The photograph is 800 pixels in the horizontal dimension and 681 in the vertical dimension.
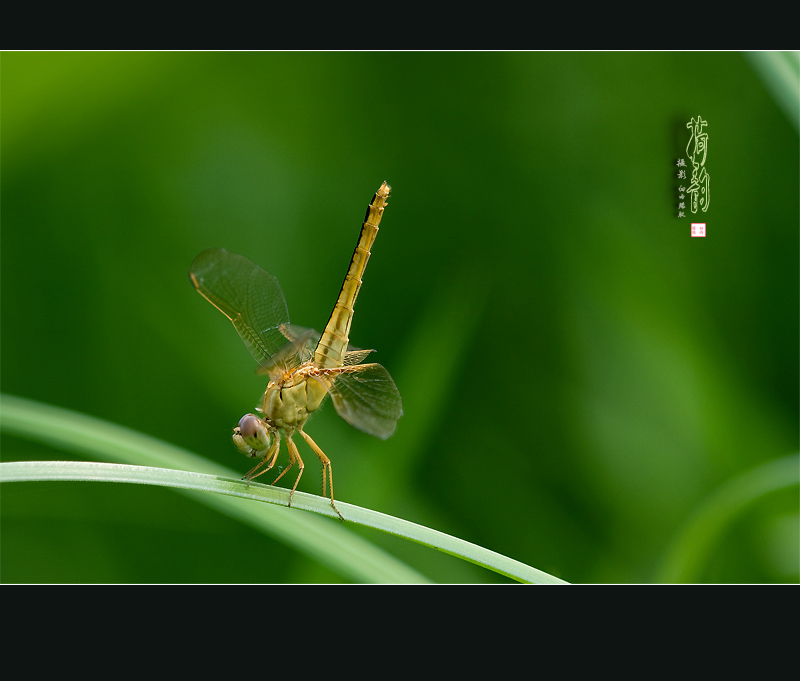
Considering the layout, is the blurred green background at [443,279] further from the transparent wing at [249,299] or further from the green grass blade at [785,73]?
the transparent wing at [249,299]

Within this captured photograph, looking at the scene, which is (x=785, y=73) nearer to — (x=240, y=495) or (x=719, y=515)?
(x=719, y=515)

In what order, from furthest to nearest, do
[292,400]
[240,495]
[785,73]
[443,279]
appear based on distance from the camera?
[443,279], [785,73], [292,400], [240,495]

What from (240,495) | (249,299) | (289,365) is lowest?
(240,495)

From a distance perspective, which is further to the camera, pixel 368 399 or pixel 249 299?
pixel 249 299

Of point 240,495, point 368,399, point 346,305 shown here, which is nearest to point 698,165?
point 346,305

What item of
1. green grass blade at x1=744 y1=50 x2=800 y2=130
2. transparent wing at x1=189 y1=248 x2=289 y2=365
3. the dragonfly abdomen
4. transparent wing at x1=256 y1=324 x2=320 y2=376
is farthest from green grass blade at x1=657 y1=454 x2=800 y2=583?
transparent wing at x1=189 y1=248 x2=289 y2=365

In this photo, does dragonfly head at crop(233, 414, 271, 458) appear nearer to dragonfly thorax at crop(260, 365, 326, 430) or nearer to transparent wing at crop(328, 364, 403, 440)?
dragonfly thorax at crop(260, 365, 326, 430)
